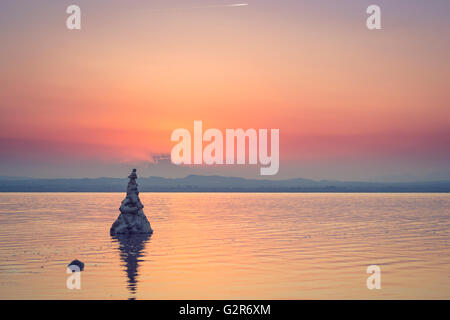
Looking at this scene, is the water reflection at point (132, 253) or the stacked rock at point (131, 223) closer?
the water reflection at point (132, 253)

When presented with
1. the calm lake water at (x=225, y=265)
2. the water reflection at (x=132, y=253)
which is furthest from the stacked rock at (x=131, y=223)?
the calm lake water at (x=225, y=265)

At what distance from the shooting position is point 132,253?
5012 cm

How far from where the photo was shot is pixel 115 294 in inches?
1206

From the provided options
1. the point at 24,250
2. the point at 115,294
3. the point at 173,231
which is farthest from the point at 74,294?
the point at 173,231

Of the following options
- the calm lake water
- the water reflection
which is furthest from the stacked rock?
the calm lake water

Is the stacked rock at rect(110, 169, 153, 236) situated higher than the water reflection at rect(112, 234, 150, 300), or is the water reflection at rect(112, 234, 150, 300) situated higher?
the stacked rock at rect(110, 169, 153, 236)

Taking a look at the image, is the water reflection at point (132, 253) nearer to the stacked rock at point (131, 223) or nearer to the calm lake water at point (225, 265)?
the calm lake water at point (225, 265)

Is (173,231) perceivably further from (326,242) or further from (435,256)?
(435,256)

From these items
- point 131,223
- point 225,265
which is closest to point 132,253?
point 225,265

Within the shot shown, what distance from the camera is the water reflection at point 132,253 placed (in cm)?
3502

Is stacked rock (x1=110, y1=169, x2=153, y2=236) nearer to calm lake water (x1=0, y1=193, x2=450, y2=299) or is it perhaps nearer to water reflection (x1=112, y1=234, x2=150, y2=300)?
water reflection (x1=112, y1=234, x2=150, y2=300)

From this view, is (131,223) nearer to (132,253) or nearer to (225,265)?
(132,253)

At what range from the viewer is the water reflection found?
35.0 m

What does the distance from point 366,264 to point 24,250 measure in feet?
111
